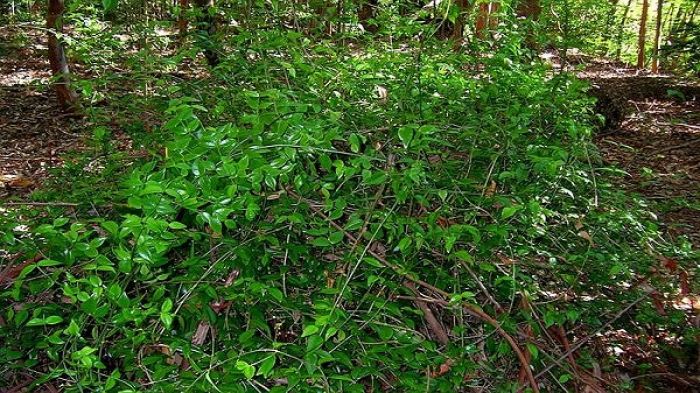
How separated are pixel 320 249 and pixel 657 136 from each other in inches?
242

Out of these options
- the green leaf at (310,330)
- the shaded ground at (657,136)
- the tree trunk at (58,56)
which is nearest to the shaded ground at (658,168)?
the shaded ground at (657,136)

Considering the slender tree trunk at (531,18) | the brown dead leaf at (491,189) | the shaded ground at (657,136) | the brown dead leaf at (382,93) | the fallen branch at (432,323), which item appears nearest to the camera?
the fallen branch at (432,323)

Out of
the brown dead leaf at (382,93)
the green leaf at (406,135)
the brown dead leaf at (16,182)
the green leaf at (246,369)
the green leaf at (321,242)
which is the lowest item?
the brown dead leaf at (16,182)

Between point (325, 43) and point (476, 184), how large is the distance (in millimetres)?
1194

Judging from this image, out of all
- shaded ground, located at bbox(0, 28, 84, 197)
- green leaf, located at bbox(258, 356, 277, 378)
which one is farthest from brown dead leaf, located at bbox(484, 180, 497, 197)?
shaded ground, located at bbox(0, 28, 84, 197)

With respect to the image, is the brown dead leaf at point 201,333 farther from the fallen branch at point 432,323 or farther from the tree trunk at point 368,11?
the tree trunk at point 368,11

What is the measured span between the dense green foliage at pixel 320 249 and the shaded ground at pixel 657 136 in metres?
2.11

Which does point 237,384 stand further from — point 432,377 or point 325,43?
point 325,43

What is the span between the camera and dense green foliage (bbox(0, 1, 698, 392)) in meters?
1.59

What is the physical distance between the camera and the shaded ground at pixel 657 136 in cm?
473

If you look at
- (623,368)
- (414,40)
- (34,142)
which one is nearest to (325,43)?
(414,40)

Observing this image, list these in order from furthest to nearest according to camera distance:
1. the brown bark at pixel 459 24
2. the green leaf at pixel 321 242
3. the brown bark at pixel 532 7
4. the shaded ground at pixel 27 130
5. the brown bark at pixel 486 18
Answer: the shaded ground at pixel 27 130
the brown bark at pixel 532 7
the brown bark at pixel 486 18
the brown bark at pixel 459 24
the green leaf at pixel 321 242

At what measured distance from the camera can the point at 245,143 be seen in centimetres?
176

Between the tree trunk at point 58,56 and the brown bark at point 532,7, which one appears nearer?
the brown bark at point 532,7
